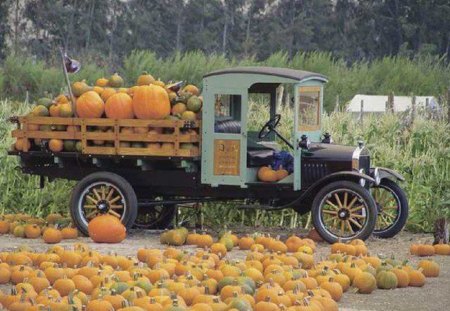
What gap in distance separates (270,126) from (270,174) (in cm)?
73

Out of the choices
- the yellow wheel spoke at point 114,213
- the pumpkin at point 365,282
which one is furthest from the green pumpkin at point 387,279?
the yellow wheel spoke at point 114,213

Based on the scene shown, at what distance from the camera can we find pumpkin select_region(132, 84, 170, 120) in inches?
553

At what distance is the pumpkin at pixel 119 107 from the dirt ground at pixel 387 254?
1.36 meters

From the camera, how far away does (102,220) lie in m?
13.6

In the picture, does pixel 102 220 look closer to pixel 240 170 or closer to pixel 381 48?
pixel 240 170

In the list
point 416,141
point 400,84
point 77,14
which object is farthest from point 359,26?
point 416,141

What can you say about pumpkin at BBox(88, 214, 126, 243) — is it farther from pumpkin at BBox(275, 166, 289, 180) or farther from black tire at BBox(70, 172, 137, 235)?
pumpkin at BBox(275, 166, 289, 180)

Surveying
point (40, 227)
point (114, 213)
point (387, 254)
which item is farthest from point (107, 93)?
point (387, 254)

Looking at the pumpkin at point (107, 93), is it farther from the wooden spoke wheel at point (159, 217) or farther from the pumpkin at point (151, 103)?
the wooden spoke wheel at point (159, 217)

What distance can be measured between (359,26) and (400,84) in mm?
27814

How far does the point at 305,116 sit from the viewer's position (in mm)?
14461

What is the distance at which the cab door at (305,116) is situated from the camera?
45.6 ft

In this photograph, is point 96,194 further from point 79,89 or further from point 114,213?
point 79,89

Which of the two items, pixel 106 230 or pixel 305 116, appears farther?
pixel 305 116
